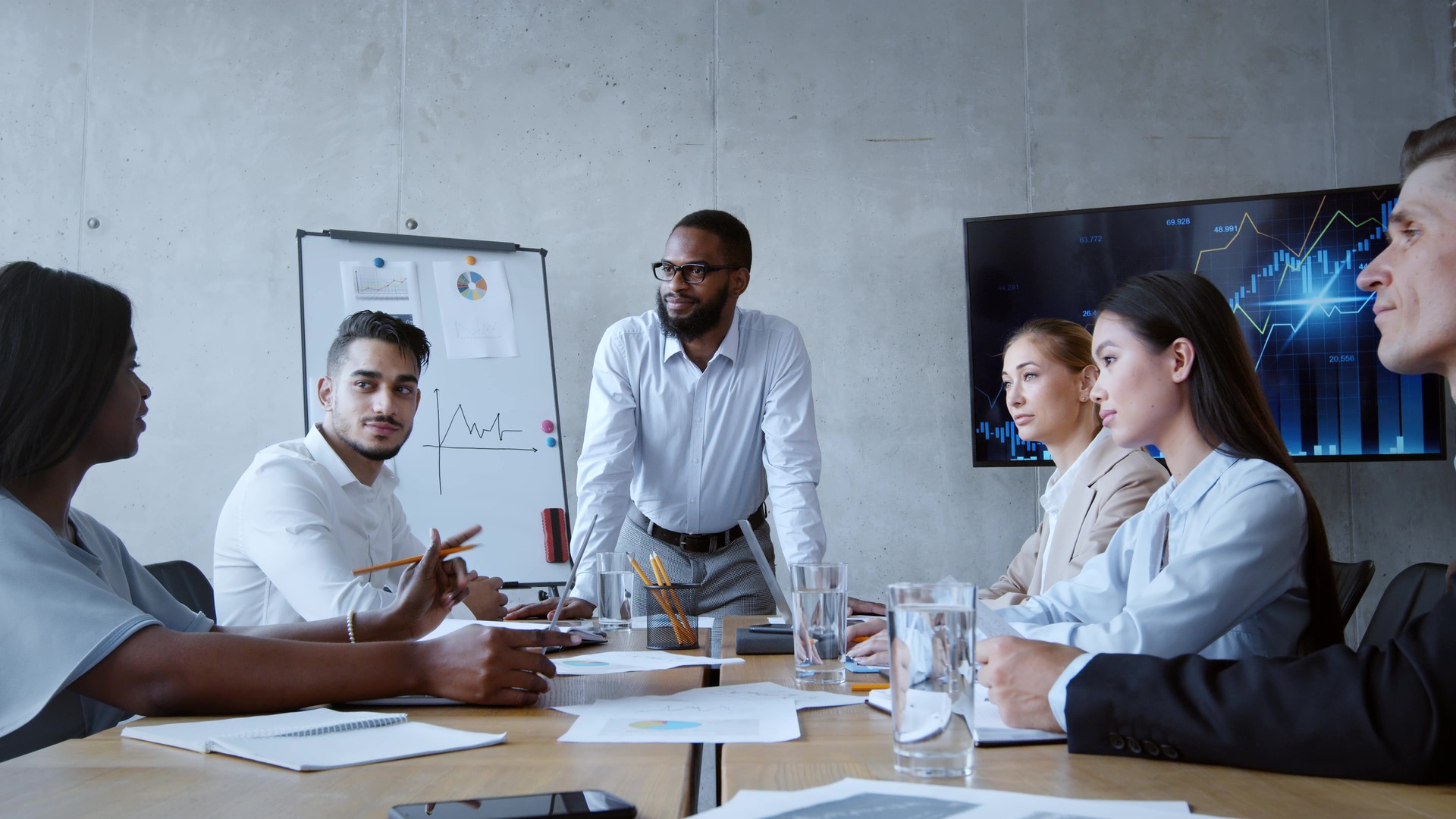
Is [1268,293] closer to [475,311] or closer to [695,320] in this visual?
[695,320]

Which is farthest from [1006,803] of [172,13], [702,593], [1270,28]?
[172,13]

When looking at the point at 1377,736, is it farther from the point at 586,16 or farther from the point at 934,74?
the point at 586,16

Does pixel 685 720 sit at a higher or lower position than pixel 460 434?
lower

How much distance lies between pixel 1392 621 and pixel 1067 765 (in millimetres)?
1180

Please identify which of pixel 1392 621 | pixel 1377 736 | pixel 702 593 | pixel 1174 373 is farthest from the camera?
pixel 702 593

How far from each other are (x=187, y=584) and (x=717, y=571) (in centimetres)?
135

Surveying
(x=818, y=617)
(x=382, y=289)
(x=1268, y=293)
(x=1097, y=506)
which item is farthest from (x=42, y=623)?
(x=1268, y=293)

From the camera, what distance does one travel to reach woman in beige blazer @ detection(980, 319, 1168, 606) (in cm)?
217

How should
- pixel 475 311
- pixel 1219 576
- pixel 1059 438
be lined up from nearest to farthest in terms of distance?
1. pixel 1219 576
2. pixel 1059 438
3. pixel 475 311

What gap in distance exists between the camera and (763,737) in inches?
37.4

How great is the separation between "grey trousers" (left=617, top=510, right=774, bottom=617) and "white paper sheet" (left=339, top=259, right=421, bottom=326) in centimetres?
114

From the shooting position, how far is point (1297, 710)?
2.79 ft

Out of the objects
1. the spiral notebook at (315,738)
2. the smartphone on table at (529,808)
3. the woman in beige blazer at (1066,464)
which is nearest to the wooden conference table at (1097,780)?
the smartphone on table at (529,808)

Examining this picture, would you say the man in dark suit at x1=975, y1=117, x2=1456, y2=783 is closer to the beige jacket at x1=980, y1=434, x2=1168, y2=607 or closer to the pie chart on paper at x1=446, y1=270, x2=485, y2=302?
the beige jacket at x1=980, y1=434, x2=1168, y2=607
